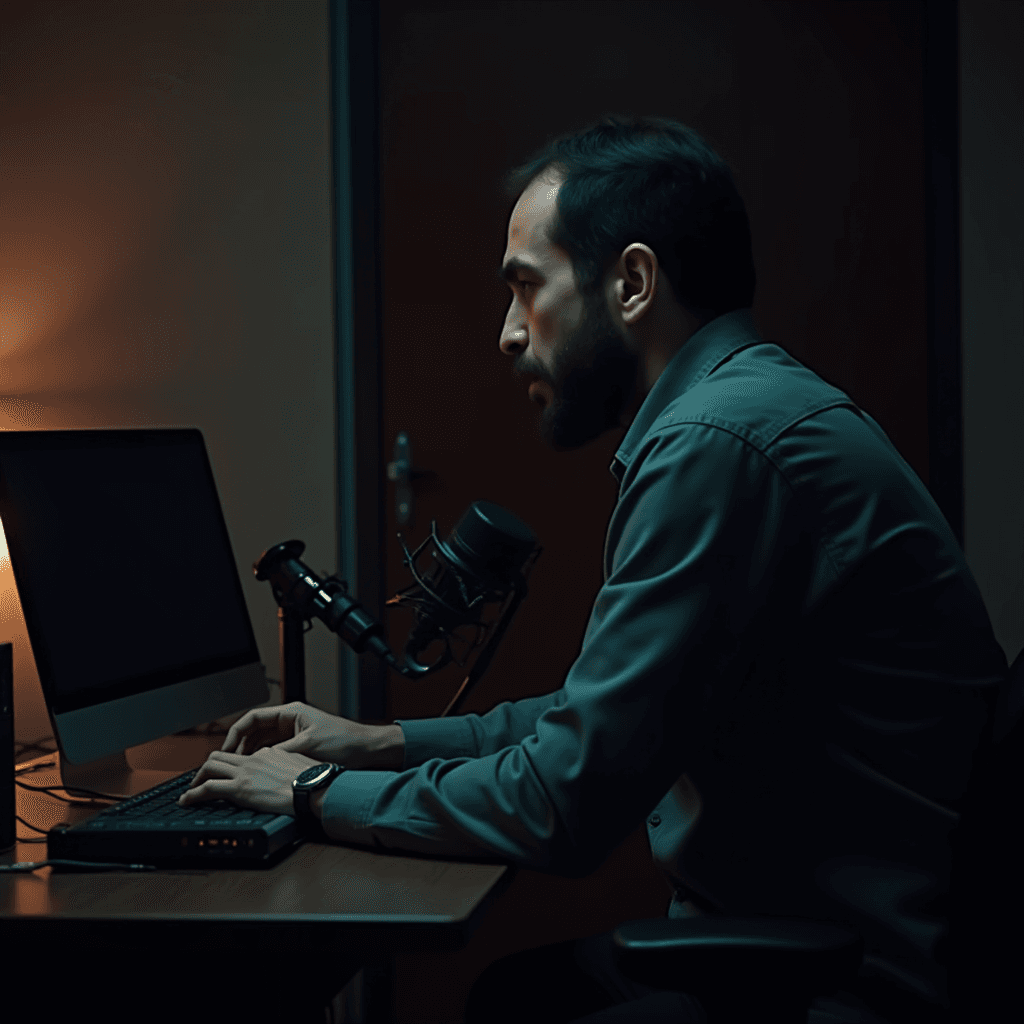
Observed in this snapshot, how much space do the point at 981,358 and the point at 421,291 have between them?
1129 millimetres

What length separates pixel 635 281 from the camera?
124cm

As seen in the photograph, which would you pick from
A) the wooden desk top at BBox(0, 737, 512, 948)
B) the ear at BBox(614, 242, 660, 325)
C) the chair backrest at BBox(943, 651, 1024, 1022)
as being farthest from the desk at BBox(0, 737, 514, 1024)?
the ear at BBox(614, 242, 660, 325)

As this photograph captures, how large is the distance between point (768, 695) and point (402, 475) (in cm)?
137

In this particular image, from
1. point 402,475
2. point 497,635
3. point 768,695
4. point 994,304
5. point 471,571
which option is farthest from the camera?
point 402,475

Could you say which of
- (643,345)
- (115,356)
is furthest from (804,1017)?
(115,356)

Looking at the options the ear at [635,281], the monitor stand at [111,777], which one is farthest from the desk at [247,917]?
the ear at [635,281]

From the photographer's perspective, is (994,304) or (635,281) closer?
(635,281)

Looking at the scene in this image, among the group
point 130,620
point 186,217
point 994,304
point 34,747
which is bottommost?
point 34,747

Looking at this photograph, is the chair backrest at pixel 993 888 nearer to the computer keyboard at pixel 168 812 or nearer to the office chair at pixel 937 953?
the office chair at pixel 937 953

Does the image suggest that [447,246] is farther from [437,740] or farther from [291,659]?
[437,740]

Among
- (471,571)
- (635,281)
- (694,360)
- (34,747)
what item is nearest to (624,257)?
(635,281)

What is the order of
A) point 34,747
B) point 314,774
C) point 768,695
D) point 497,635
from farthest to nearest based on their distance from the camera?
point 34,747
point 497,635
point 314,774
point 768,695

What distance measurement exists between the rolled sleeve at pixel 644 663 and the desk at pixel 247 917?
80 mm

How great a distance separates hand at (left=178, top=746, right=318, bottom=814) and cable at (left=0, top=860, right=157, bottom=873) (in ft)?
0.33
